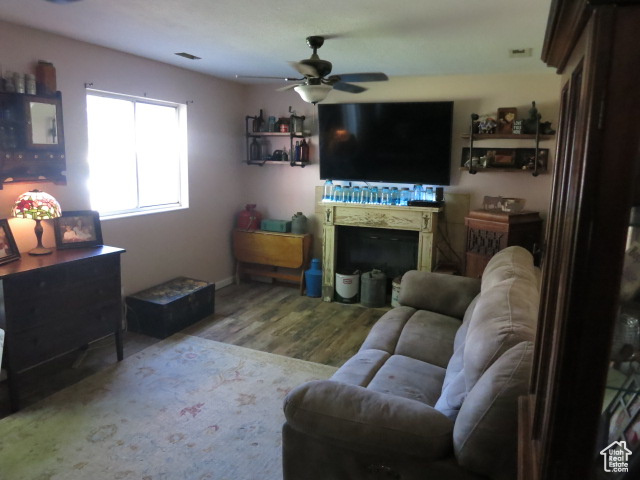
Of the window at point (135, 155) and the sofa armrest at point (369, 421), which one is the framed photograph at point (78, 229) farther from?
the sofa armrest at point (369, 421)

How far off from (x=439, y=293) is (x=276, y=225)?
255 cm

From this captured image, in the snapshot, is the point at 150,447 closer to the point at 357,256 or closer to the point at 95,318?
the point at 95,318

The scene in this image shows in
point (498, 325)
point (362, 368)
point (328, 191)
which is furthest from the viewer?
point (328, 191)

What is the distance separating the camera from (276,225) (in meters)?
5.30

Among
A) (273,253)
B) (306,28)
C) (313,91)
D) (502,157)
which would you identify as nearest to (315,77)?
(313,91)

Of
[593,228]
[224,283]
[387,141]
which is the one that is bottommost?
[224,283]

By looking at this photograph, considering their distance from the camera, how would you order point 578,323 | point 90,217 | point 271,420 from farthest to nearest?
point 90,217
point 271,420
point 578,323

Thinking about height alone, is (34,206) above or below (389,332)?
above

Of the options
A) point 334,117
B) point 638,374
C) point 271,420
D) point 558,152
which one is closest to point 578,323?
point 638,374

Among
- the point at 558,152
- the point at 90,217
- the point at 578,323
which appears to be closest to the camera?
the point at 578,323

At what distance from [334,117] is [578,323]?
4.54 m

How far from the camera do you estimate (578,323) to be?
660 millimetres

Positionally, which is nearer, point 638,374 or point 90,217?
point 638,374

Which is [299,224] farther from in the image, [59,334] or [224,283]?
[59,334]
